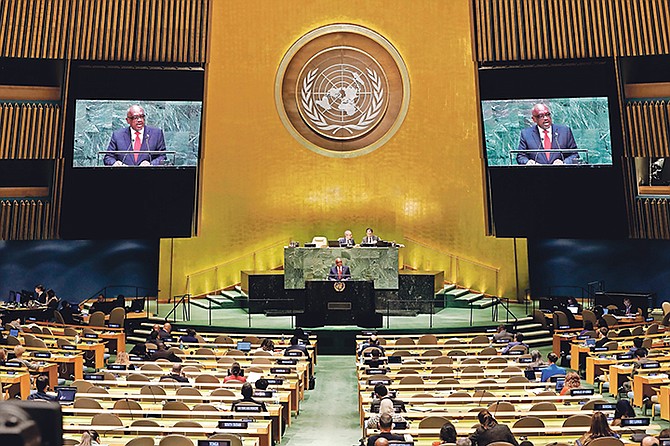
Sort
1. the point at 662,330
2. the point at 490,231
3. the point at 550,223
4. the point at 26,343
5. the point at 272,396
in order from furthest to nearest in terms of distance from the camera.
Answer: the point at 490,231
the point at 550,223
the point at 662,330
the point at 26,343
the point at 272,396

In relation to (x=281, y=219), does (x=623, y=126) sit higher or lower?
higher

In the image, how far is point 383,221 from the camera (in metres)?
21.6

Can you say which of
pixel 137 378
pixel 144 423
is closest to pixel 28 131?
pixel 137 378

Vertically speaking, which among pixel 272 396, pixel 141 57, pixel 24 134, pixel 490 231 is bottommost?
pixel 272 396

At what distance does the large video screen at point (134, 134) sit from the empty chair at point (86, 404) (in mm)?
11043

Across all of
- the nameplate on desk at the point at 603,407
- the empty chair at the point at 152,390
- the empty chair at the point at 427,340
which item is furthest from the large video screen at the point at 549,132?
the empty chair at the point at 152,390

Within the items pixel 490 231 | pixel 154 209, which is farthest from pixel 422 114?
pixel 154 209

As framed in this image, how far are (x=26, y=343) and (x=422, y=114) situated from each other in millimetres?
11648

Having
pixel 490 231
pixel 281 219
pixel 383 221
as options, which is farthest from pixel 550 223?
pixel 281 219

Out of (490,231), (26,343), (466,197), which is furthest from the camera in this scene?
(466,197)

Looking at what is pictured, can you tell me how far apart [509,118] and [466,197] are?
9.66 ft

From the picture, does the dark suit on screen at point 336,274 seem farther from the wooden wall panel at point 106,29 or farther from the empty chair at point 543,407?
the empty chair at point 543,407

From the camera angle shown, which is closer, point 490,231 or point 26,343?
point 26,343

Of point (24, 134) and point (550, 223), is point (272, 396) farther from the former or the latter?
point (24, 134)
